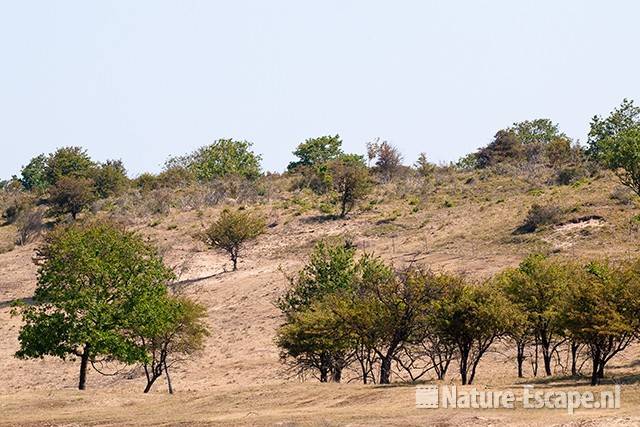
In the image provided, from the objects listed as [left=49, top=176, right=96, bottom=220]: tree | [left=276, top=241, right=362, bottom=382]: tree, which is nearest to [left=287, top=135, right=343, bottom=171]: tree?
[left=49, top=176, right=96, bottom=220]: tree

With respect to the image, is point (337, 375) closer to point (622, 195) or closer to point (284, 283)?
point (284, 283)

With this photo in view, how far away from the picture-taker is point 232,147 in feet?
447

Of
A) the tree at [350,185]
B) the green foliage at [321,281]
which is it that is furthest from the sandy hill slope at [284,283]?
the green foliage at [321,281]

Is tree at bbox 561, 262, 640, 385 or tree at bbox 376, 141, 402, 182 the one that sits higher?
tree at bbox 376, 141, 402, 182

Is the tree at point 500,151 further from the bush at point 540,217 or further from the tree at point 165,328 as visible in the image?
the tree at point 165,328

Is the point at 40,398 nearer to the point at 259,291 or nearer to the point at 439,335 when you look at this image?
the point at 439,335

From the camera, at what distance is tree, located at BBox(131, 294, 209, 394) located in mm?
45969

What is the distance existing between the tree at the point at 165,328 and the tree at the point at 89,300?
1.07 feet

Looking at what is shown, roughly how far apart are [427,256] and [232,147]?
2763 inches

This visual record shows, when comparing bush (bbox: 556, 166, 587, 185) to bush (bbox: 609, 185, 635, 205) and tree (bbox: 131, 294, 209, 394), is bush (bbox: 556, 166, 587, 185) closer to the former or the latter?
bush (bbox: 609, 185, 635, 205)

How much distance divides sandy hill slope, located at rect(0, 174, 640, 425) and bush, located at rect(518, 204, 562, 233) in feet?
2.12

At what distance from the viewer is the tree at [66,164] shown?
4619 inches

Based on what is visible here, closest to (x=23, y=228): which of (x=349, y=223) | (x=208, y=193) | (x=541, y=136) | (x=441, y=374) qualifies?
Answer: (x=208, y=193)

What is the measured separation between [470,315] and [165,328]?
15087 mm
